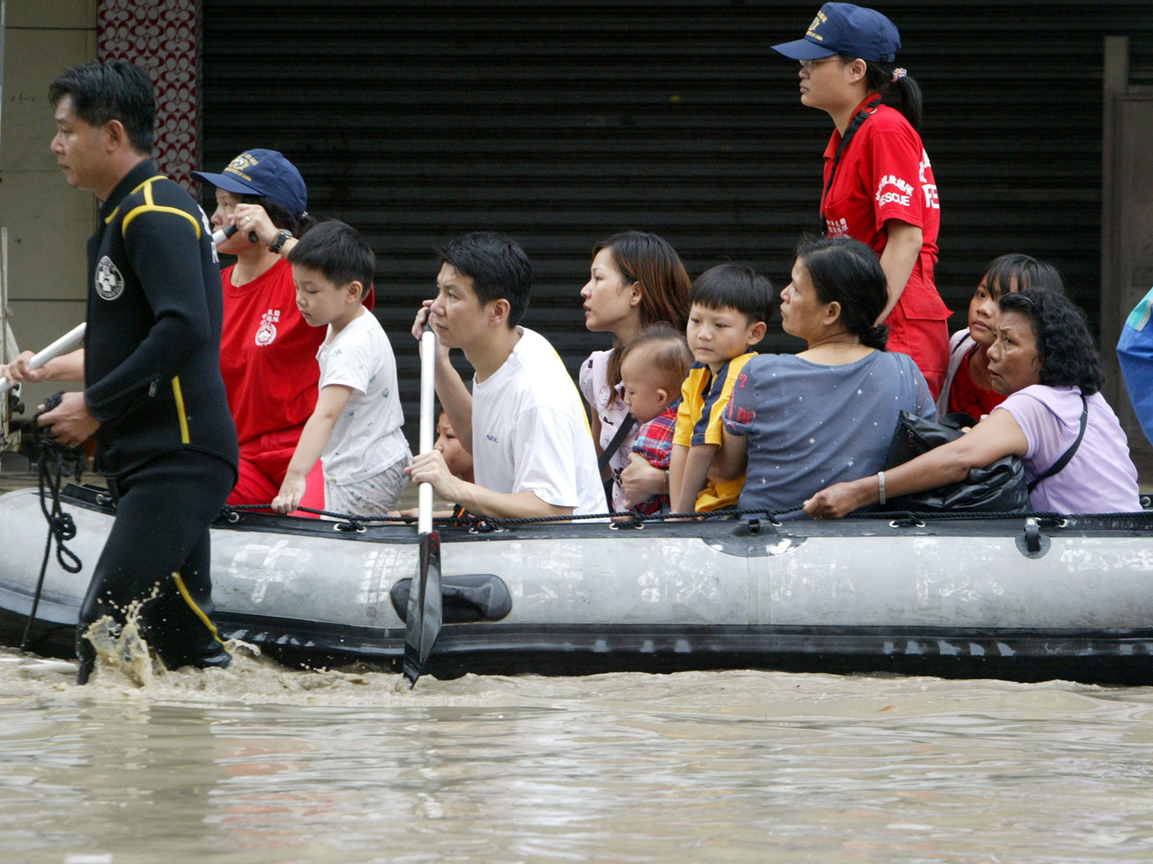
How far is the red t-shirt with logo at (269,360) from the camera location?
4285 mm

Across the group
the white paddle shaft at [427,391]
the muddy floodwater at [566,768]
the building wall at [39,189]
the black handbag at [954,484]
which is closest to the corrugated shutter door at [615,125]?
the building wall at [39,189]

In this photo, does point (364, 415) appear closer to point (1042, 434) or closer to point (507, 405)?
point (507, 405)

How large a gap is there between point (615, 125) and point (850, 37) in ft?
14.7

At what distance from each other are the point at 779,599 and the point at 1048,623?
0.68m

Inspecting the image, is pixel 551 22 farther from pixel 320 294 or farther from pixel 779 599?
pixel 779 599

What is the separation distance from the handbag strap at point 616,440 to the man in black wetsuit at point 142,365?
5.15 feet

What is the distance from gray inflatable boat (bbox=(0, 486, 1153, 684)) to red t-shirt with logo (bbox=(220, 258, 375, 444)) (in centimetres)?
66

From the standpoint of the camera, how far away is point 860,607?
3.64 metres

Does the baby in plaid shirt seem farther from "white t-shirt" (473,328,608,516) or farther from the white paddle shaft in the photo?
the white paddle shaft

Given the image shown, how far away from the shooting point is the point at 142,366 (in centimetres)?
309

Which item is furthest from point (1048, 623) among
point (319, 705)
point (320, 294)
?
point (320, 294)

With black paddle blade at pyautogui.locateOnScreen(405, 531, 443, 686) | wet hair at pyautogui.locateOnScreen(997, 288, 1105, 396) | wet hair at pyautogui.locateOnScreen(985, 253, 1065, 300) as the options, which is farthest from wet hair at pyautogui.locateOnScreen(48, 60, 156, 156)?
wet hair at pyautogui.locateOnScreen(985, 253, 1065, 300)

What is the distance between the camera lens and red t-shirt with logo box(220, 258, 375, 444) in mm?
4285

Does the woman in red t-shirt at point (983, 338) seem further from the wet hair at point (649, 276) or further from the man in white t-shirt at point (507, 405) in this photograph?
the man in white t-shirt at point (507, 405)
